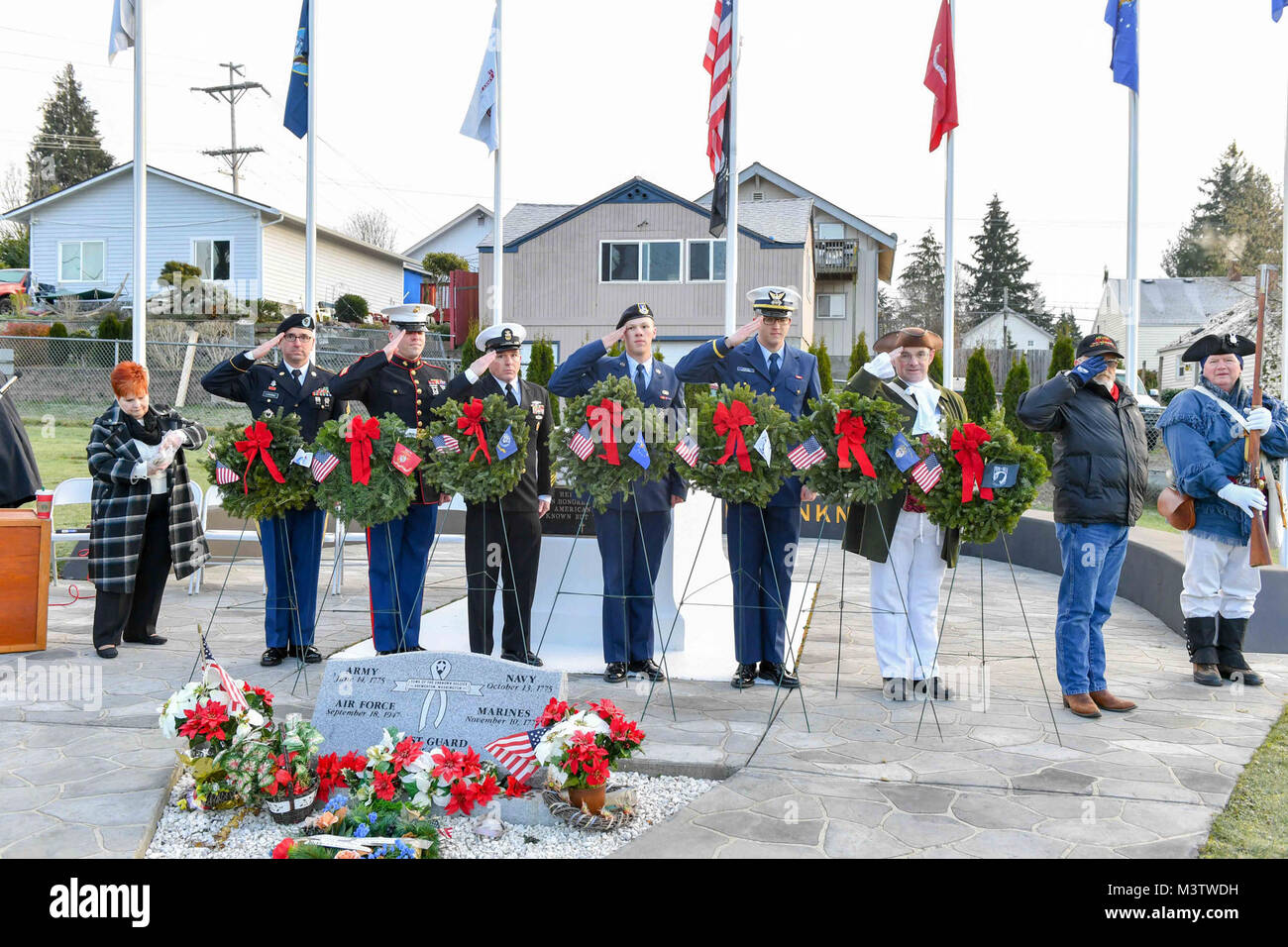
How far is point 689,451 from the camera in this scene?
5488mm

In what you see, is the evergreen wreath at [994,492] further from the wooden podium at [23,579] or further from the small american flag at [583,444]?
the wooden podium at [23,579]

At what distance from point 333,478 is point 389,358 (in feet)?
3.32

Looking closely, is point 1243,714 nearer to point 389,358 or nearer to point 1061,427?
point 1061,427

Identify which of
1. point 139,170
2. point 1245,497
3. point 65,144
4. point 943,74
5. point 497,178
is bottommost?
point 1245,497

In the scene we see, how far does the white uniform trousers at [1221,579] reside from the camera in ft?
20.4

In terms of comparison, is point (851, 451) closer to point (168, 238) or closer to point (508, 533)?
point (508, 533)

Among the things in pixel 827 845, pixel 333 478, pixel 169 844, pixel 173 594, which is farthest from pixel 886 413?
pixel 173 594

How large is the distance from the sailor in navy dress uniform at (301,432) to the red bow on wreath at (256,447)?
0.53 m

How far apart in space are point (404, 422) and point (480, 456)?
33.1 inches

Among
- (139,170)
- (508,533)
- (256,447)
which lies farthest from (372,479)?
(139,170)

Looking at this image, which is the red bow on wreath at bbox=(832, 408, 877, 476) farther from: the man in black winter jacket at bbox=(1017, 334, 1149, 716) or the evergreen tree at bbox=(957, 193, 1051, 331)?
the evergreen tree at bbox=(957, 193, 1051, 331)

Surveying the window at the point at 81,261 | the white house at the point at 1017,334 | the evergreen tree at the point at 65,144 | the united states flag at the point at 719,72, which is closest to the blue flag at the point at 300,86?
the united states flag at the point at 719,72

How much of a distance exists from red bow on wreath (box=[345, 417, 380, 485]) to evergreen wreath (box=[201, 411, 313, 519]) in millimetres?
447

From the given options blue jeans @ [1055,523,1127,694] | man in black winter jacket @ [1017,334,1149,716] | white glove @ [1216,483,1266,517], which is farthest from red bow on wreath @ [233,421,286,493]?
white glove @ [1216,483,1266,517]
